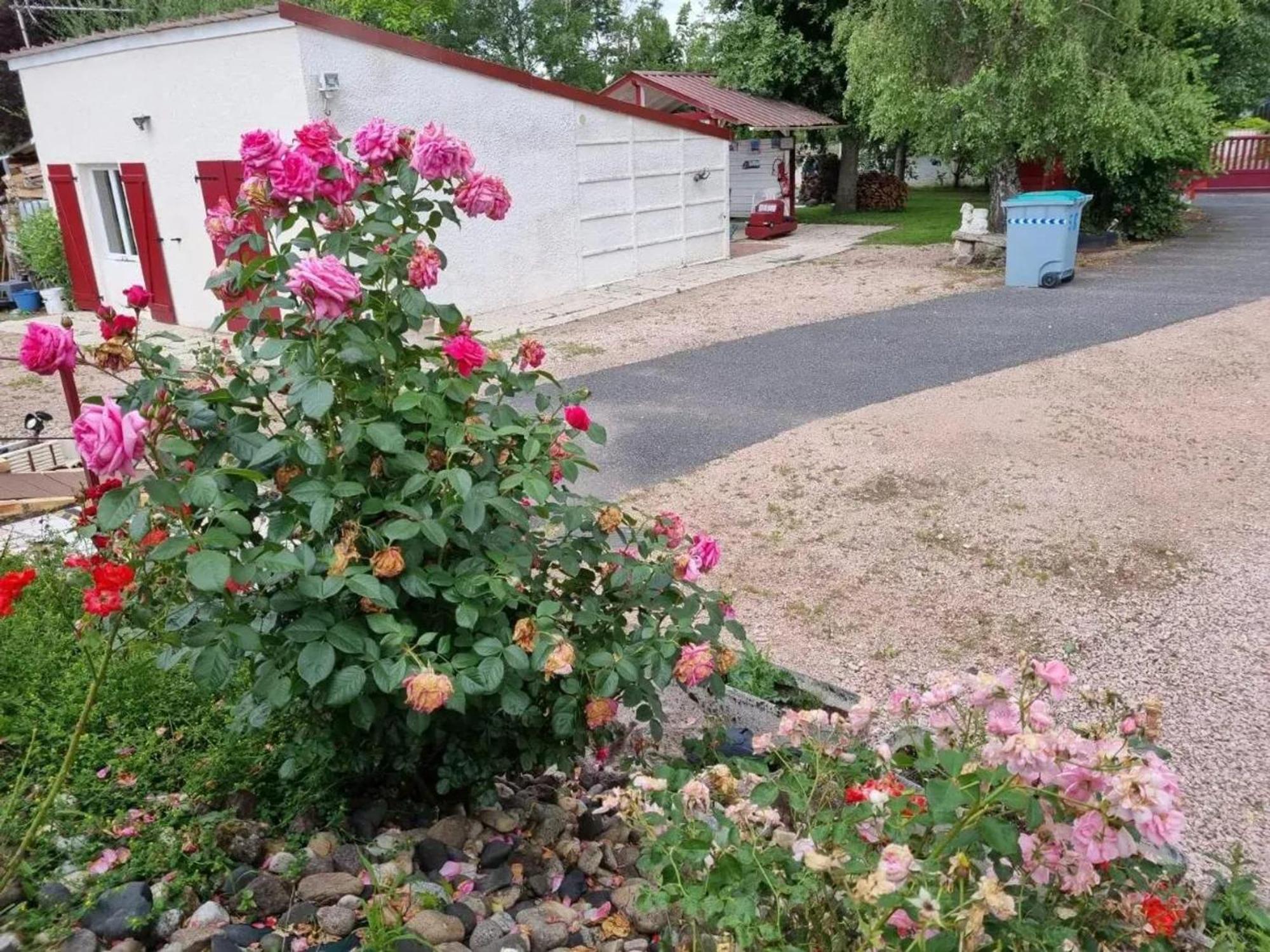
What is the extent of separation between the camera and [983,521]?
515 cm

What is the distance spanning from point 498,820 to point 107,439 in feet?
4.23

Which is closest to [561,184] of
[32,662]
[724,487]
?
[724,487]

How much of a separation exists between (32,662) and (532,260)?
10.6 meters

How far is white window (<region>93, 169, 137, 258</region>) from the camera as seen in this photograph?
13.1 m

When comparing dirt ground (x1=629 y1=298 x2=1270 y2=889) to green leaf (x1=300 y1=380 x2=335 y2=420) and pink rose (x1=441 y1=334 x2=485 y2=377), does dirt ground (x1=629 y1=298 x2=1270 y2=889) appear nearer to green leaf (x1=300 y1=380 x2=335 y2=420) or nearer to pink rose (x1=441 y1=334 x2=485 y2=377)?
pink rose (x1=441 y1=334 x2=485 y2=377)

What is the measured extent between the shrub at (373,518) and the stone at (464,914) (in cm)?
32

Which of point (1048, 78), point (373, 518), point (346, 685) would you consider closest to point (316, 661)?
point (346, 685)

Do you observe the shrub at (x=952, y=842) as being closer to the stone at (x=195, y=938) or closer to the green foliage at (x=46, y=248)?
the stone at (x=195, y=938)

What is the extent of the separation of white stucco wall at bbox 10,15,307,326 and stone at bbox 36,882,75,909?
31.3ft

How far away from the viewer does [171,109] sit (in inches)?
448

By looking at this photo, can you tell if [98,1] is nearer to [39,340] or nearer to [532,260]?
[532,260]

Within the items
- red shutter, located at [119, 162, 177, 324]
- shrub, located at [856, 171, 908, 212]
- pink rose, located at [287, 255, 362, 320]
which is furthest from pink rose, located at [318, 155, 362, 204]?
shrub, located at [856, 171, 908, 212]

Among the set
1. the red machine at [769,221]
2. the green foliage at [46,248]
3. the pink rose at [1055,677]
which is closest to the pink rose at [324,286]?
the pink rose at [1055,677]

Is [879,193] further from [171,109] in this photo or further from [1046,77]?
[171,109]
